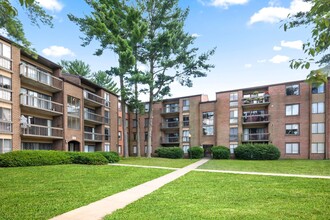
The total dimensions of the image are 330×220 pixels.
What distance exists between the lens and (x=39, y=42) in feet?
40.1

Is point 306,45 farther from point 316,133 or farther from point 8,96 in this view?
point 316,133

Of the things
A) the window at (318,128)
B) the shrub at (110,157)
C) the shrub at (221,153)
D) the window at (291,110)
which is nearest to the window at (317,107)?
the window at (318,128)

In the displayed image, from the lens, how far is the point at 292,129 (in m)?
37.0

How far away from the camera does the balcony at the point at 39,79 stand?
2392 centimetres

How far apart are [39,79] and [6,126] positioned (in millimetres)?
6116

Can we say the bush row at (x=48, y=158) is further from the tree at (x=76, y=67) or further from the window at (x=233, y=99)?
the tree at (x=76, y=67)

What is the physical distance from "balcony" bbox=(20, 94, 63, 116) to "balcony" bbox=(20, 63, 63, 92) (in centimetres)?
146

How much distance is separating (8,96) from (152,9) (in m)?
21.9

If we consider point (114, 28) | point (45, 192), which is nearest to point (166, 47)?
point (114, 28)

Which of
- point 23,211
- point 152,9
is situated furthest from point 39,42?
point 152,9

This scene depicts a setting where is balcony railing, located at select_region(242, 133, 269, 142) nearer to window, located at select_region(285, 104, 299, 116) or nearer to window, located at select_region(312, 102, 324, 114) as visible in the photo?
window, located at select_region(285, 104, 299, 116)

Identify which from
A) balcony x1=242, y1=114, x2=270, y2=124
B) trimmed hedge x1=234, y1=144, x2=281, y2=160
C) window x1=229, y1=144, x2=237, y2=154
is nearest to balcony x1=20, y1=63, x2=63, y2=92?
trimmed hedge x1=234, y1=144, x2=281, y2=160

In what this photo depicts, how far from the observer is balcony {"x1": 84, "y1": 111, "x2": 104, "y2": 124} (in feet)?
114

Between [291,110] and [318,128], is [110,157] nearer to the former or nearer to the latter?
[291,110]
